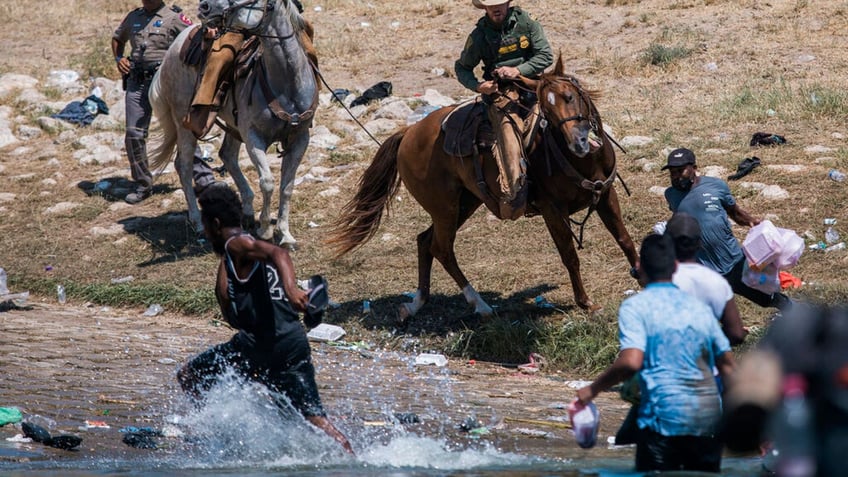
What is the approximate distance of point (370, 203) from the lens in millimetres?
10352

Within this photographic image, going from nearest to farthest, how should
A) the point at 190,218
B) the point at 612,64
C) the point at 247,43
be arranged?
the point at 247,43 < the point at 190,218 < the point at 612,64

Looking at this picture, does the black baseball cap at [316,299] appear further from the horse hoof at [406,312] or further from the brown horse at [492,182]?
the horse hoof at [406,312]

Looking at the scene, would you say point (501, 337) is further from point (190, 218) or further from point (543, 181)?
point (190, 218)

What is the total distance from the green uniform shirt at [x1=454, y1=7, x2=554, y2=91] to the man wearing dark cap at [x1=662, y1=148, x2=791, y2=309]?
58.8 inches

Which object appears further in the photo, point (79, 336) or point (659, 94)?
point (659, 94)

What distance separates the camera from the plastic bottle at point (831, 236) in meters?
9.58

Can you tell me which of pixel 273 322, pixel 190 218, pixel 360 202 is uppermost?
pixel 273 322

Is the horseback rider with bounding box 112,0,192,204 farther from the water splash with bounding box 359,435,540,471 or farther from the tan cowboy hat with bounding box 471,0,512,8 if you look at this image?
the water splash with bounding box 359,435,540,471

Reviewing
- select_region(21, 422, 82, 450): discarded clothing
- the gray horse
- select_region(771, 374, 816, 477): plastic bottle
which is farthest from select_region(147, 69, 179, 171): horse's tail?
select_region(771, 374, 816, 477): plastic bottle

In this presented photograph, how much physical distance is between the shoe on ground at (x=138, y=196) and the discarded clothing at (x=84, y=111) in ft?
9.14

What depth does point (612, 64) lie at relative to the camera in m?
15.3

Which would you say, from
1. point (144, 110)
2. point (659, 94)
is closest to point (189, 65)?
point (144, 110)

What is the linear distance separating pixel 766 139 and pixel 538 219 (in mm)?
2420

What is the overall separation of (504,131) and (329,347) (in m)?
2.18
